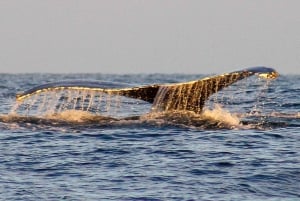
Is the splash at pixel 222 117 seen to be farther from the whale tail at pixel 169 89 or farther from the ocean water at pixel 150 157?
the whale tail at pixel 169 89

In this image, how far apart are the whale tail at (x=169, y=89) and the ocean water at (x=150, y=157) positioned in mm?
311

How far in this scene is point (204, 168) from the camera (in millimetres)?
11703

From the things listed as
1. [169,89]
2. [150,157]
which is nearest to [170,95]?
[169,89]

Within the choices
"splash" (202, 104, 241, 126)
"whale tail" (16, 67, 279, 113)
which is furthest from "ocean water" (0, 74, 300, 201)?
"whale tail" (16, 67, 279, 113)

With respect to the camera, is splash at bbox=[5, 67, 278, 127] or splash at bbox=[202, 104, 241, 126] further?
splash at bbox=[202, 104, 241, 126]

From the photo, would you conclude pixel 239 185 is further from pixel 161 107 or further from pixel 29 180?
pixel 161 107

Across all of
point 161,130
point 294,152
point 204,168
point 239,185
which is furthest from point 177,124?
point 239,185

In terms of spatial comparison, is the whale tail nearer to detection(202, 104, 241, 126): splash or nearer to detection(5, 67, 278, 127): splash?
detection(5, 67, 278, 127): splash

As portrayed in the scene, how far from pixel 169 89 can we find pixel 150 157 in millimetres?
3441

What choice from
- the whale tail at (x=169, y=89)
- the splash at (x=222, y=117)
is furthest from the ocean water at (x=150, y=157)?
the whale tail at (x=169, y=89)

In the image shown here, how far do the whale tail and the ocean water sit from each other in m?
0.31

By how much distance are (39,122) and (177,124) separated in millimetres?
2938

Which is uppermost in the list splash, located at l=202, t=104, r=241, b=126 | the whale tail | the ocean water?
the whale tail

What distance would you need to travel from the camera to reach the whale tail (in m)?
15.2
